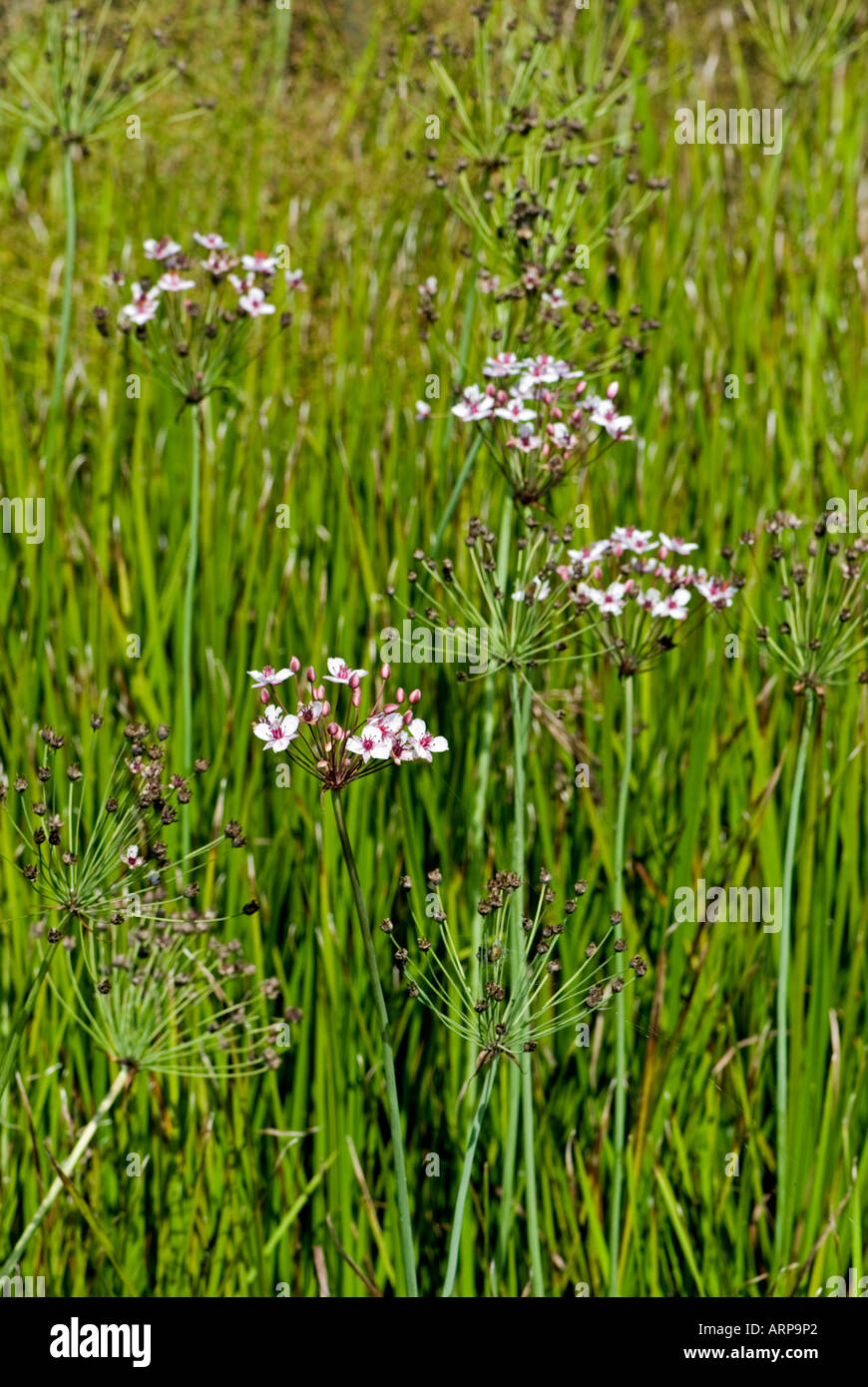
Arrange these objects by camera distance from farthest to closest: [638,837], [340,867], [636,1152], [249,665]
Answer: [249,665], [638,837], [340,867], [636,1152]

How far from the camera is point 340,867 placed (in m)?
2.47

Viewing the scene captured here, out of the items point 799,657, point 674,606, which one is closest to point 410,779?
point 674,606

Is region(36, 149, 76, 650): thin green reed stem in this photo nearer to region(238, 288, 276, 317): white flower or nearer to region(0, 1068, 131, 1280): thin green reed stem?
region(238, 288, 276, 317): white flower

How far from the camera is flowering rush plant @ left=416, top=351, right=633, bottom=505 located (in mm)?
2146

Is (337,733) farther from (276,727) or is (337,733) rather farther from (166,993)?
(166,993)

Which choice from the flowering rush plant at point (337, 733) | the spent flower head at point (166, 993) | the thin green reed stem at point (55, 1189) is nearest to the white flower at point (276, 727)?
the flowering rush plant at point (337, 733)

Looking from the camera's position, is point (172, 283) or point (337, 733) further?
point (172, 283)

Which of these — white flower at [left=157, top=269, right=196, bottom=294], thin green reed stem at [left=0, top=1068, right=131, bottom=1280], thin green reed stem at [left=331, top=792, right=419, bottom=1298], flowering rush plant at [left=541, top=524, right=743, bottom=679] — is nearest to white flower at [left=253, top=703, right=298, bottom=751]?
thin green reed stem at [left=331, top=792, right=419, bottom=1298]

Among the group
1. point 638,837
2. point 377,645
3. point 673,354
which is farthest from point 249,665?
point 673,354

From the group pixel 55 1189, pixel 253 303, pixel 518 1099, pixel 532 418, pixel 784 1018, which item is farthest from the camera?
pixel 253 303

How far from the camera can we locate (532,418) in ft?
7.33

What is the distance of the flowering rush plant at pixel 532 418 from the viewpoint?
2.15 m

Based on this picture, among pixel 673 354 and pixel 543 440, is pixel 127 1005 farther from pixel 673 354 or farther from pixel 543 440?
pixel 673 354
